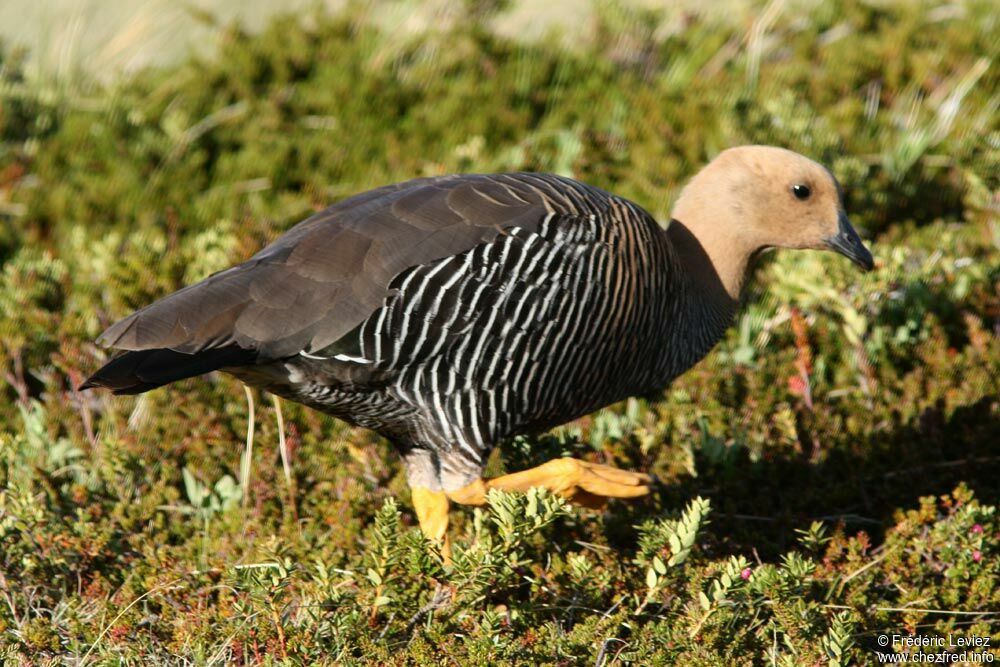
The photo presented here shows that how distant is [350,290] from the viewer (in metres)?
4.38

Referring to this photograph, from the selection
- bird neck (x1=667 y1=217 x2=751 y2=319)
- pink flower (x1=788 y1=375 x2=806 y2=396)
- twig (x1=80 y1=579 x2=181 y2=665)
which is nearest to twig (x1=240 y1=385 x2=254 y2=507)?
twig (x1=80 y1=579 x2=181 y2=665)

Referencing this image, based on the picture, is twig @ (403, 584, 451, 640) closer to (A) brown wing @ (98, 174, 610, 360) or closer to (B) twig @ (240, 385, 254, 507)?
(A) brown wing @ (98, 174, 610, 360)

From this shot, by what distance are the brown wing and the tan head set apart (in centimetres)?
78

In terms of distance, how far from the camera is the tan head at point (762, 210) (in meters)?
5.21

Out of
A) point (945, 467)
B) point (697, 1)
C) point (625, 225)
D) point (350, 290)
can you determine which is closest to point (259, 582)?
point (350, 290)

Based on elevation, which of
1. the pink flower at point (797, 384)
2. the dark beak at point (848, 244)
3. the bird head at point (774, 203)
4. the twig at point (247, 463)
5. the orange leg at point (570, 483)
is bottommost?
the twig at point (247, 463)

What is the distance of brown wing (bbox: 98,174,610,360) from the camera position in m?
4.24

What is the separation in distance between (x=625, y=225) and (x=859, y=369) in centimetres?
181

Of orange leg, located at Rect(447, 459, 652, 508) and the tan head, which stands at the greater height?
the tan head

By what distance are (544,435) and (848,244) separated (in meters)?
1.54

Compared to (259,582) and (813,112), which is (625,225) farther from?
(813,112)

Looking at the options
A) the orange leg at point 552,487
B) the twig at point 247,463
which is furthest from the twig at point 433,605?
the twig at point 247,463

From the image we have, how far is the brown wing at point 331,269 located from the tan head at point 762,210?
2.55ft

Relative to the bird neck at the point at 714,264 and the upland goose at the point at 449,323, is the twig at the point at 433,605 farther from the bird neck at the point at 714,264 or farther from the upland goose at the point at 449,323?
the bird neck at the point at 714,264
